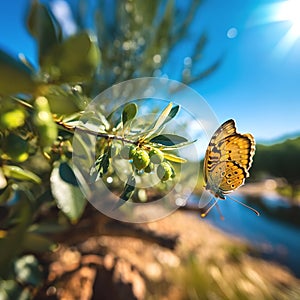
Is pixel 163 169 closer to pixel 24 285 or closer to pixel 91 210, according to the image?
pixel 24 285

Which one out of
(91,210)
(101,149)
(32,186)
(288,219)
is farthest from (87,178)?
(288,219)

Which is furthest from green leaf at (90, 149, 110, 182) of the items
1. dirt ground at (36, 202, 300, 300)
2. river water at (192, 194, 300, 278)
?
river water at (192, 194, 300, 278)

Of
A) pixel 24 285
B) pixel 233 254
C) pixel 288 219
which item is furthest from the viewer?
pixel 288 219

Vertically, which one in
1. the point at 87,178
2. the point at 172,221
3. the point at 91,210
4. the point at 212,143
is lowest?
the point at 172,221

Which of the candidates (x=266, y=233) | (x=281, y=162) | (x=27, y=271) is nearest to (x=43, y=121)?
(x=27, y=271)

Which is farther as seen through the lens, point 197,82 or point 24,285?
point 197,82

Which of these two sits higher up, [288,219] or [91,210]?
[288,219]

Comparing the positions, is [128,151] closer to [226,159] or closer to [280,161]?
[226,159]
